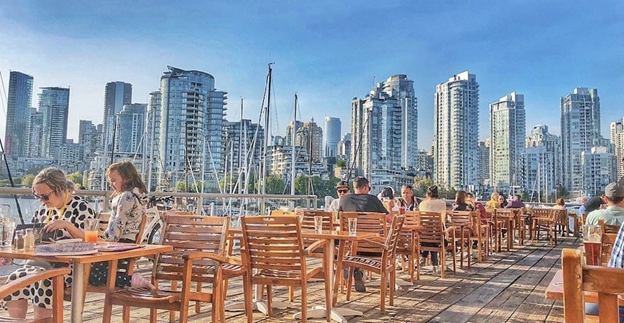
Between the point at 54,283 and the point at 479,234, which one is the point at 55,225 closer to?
the point at 54,283

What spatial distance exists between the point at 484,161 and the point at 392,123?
15.0 m

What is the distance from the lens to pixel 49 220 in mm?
3535

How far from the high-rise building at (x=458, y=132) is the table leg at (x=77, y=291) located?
6626 centimetres

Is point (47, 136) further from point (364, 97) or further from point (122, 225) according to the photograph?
point (364, 97)

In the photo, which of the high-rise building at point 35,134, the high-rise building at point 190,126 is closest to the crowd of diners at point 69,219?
the high-rise building at point 35,134

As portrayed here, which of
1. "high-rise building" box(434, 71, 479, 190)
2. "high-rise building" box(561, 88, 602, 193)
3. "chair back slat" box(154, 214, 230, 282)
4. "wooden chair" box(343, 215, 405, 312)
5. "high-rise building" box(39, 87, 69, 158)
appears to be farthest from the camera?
"high-rise building" box(434, 71, 479, 190)

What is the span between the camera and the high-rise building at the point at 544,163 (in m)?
53.2

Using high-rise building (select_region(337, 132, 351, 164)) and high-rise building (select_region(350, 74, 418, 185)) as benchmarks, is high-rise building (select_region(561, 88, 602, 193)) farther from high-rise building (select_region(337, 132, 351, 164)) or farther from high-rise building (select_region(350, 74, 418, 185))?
high-rise building (select_region(337, 132, 351, 164))

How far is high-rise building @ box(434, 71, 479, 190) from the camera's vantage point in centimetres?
6788

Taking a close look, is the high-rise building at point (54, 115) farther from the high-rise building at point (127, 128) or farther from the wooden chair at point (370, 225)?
the wooden chair at point (370, 225)

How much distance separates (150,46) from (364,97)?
4949 cm

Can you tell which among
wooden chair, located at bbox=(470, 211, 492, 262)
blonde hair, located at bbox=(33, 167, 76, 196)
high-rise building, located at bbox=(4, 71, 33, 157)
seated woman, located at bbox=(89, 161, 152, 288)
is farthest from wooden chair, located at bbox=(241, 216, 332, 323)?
high-rise building, located at bbox=(4, 71, 33, 157)

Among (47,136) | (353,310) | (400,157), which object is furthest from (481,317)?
(400,157)

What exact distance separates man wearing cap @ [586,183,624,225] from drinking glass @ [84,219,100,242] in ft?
14.5
